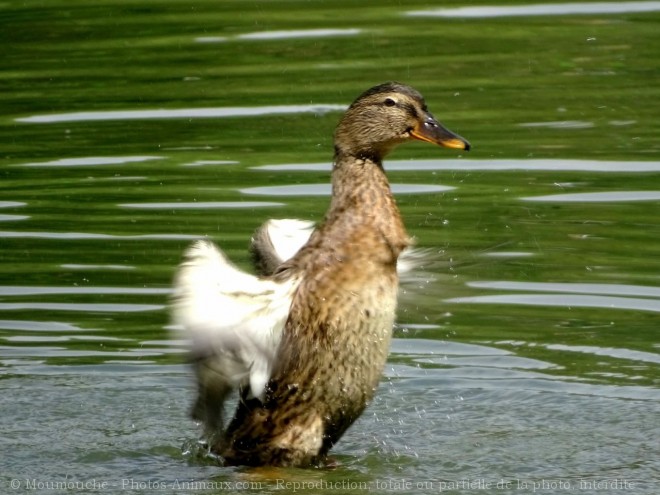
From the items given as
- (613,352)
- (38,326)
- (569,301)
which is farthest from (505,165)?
(38,326)

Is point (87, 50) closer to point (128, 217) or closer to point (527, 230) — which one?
point (128, 217)

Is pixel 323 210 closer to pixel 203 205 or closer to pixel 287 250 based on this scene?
pixel 203 205

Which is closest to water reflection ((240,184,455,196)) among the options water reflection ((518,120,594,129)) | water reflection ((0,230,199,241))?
water reflection ((0,230,199,241))

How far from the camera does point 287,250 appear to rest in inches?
312

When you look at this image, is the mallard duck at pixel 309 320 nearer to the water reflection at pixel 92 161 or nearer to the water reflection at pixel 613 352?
the water reflection at pixel 613 352

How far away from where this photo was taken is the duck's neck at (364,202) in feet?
24.2

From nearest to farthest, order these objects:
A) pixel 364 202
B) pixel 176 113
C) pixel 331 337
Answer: pixel 331 337, pixel 364 202, pixel 176 113

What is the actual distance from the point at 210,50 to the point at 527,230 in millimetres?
4320

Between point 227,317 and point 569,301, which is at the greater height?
point 227,317

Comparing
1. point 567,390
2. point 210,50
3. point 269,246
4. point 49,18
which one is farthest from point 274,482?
point 49,18

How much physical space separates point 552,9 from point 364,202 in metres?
6.87

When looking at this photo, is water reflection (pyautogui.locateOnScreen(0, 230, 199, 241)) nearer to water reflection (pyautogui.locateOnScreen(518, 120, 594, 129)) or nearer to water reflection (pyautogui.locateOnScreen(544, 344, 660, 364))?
water reflection (pyautogui.locateOnScreen(544, 344, 660, 364))

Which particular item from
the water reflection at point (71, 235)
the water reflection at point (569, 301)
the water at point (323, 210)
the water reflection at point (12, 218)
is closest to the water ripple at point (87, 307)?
the water at point (323, 210)

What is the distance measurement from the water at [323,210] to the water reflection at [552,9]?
5 centimetres
